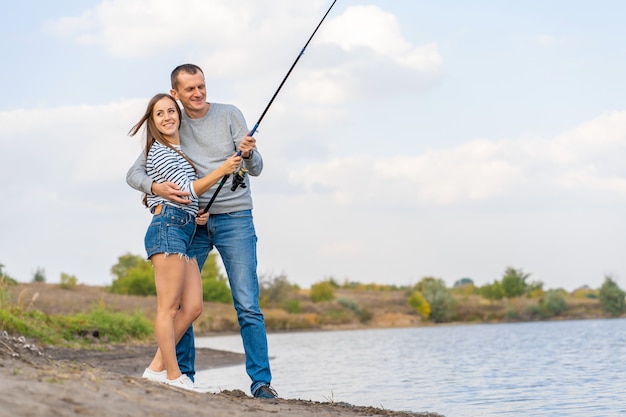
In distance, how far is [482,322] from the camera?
40.3 metres

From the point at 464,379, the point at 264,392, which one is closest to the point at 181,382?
the point at 264,392

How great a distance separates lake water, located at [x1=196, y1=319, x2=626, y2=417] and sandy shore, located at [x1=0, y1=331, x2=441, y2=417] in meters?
1.58

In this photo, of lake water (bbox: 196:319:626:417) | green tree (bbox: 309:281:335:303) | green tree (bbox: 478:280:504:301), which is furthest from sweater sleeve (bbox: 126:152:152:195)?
green tree (bbox: 478:280:504:301)

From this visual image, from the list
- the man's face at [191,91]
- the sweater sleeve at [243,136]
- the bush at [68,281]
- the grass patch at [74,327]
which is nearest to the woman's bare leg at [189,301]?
the sweater sleeve at [243,136]

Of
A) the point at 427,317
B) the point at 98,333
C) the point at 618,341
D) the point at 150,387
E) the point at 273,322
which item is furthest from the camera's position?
the point at 427,317

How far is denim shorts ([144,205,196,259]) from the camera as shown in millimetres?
5496

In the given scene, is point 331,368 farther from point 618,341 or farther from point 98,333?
point 618,341

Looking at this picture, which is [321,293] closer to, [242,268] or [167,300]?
[242,268]

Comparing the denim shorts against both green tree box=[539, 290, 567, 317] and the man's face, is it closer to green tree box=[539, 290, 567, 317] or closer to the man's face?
the man's face

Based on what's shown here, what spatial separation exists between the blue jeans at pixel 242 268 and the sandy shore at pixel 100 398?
311mm

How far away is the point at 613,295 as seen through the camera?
3853 cm

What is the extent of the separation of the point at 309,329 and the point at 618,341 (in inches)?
713

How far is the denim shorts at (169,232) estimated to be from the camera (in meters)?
5.50

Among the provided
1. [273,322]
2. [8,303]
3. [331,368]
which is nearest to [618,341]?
[331,368]
